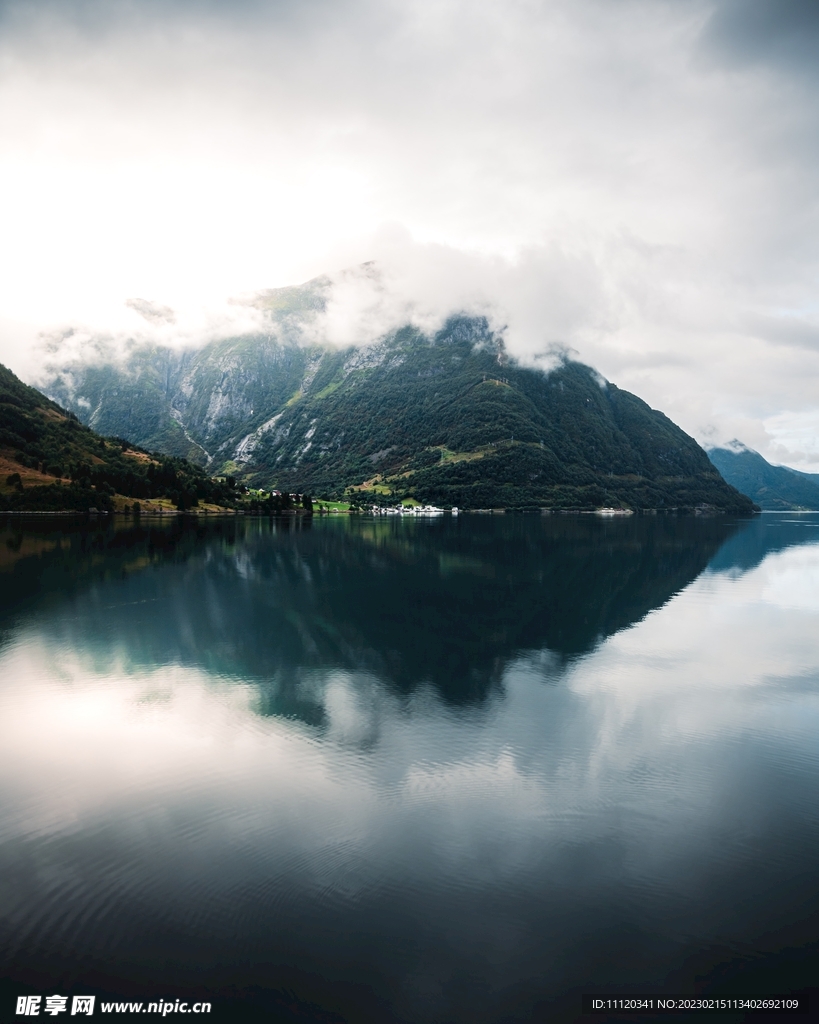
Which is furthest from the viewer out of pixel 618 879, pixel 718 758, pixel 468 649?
pixel 468 649

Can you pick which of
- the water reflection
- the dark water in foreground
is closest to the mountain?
the water reflection

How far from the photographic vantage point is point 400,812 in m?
19.9

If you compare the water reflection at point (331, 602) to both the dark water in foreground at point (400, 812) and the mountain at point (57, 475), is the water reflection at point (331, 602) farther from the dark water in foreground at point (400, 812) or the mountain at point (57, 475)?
the mountain at point (57, 475)

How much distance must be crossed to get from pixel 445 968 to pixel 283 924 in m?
3.92

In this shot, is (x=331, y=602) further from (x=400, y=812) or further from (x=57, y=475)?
(x=57, y=475)

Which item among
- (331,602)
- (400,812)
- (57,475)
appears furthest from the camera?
(57,475)

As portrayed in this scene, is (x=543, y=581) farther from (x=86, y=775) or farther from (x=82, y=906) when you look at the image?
(x=82, y=906)

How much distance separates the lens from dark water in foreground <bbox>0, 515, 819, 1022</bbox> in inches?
525

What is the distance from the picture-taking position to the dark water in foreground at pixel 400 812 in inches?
525

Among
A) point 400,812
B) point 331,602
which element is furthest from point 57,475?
point 400,812

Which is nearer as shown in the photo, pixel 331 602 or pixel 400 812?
pixel 400 812

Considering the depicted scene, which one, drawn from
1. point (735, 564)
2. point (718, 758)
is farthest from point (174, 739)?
point (735, 564)

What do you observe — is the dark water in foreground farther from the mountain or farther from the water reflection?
the mountain

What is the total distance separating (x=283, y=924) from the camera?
566 inches
